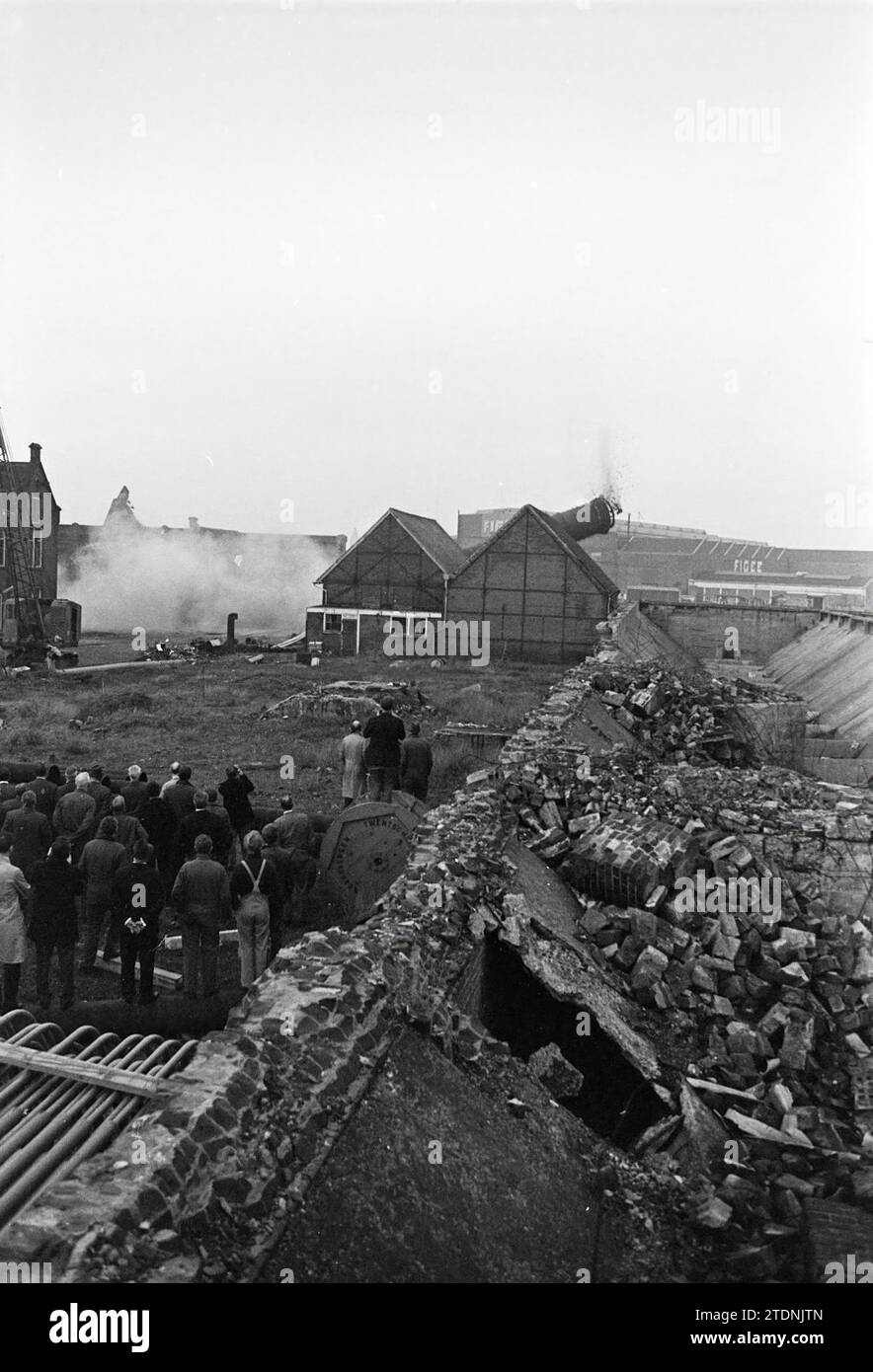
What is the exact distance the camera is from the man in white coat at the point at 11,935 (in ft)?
27.9

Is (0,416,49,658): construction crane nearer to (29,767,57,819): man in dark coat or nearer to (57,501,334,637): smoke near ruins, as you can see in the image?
(57,501,334,637): smoke near ruins

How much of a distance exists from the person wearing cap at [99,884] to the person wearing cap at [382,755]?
418 centimetres

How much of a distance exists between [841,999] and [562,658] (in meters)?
29.5

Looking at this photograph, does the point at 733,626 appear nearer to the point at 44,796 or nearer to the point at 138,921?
the point at 44,796

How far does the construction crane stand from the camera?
34.5 metres

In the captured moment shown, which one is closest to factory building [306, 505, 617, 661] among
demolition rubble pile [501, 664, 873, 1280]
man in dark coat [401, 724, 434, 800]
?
man in dark coat [401, 724, 434, 800]

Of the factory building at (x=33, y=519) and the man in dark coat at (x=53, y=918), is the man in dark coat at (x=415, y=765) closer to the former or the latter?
the man in dark coat at (x=53, y=918)

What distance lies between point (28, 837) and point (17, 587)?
30706 millimetres

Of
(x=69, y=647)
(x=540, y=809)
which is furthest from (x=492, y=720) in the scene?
(x=69, y=647)

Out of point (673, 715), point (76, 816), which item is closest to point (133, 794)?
point (76, 816)

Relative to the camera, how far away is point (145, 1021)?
8305 mm

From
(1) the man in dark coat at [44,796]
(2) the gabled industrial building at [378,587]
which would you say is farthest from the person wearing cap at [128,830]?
(2) the gabled industrial building at [378,587]
